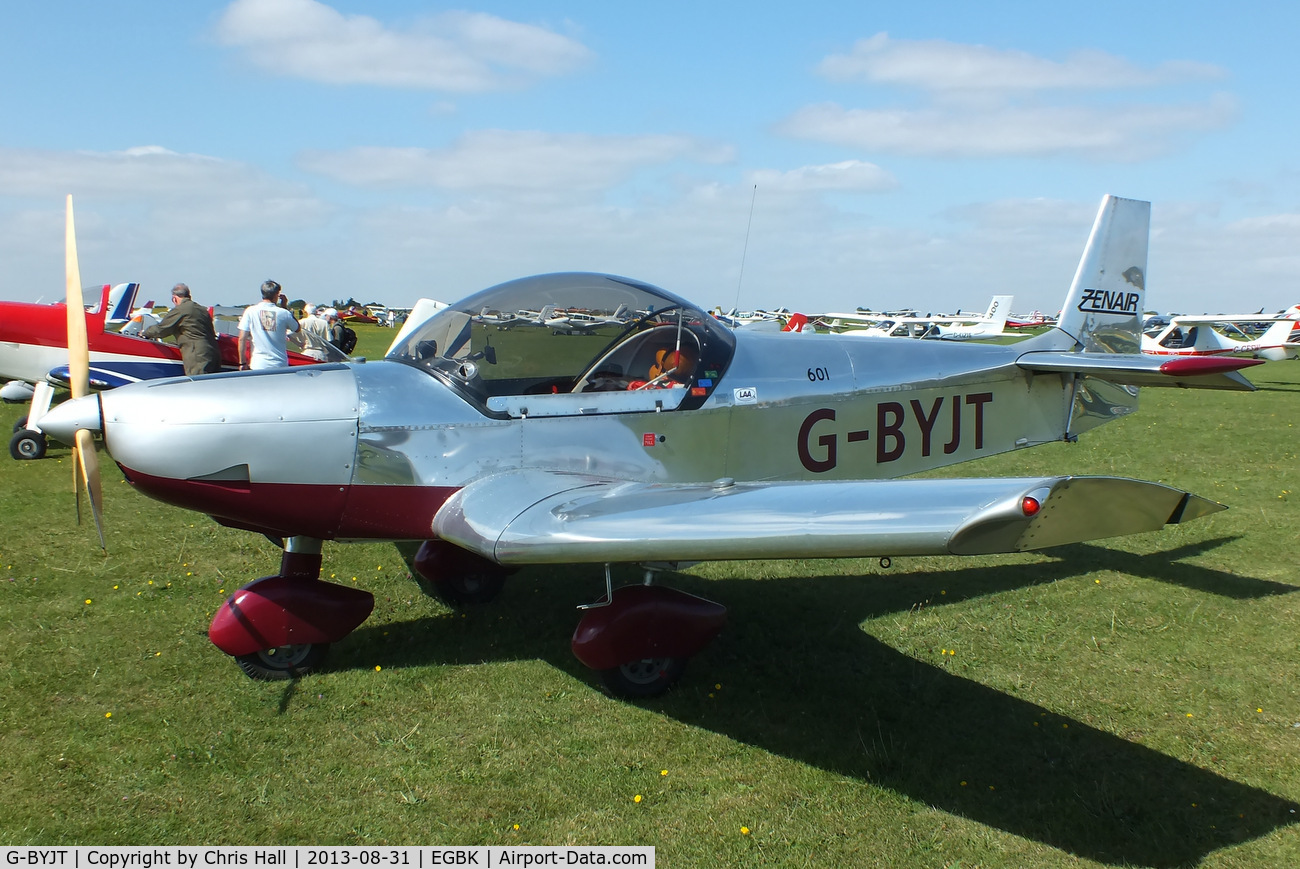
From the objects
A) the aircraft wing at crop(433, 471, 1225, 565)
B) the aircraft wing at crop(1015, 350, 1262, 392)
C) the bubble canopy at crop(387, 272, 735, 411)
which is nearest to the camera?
the aircraft wing at crop(433, 471, 1225, 565)

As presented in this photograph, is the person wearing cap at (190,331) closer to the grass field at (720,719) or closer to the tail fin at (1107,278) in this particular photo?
the grass field at (720,719)

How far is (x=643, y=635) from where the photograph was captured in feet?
14.1

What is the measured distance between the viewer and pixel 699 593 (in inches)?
231

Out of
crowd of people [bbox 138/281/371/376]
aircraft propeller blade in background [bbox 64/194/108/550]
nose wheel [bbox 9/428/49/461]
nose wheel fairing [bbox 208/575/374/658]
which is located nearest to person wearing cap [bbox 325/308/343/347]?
crowd of people [bbox 138/281/371/376]

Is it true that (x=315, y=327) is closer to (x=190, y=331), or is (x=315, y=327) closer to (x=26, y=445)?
(x=190, y=331)

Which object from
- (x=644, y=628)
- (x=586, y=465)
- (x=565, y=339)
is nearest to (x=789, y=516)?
(x=644, y=628)

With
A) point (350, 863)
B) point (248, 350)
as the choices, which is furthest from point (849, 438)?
point (248, 350)

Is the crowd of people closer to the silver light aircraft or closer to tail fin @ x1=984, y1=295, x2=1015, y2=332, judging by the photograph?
the silver light aircraft

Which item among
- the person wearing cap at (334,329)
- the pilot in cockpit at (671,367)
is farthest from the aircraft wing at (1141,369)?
the person wearing cap at (334,329)

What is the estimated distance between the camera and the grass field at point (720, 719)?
335cm

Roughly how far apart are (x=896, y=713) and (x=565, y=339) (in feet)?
8.59

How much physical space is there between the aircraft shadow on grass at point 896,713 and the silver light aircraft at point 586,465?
0.41 metres

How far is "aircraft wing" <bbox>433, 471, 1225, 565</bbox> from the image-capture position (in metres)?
2.82

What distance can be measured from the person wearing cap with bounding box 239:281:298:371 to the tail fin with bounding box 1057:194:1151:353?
747cm
